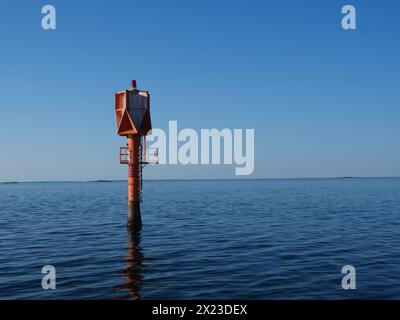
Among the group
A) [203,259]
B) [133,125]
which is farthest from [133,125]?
[203,259]

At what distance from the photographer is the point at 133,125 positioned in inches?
1093

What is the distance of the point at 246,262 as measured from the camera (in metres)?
19.4

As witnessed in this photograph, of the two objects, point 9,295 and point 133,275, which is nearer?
point 9,295

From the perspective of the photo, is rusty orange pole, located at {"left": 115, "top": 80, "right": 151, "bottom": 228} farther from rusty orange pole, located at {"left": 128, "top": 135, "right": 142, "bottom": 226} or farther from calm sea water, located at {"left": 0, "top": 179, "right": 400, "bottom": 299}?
calm sea water, located at {"left": 0, "top": 179, "right": 400, "bottom": 299}

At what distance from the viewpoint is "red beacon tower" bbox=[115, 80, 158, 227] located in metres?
27.9

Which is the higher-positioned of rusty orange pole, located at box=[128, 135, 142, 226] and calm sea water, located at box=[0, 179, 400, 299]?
rusty orange pole, located at box=[128, 135, 142, 226]

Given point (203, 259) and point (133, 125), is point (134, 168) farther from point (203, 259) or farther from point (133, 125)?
point (203, 259)

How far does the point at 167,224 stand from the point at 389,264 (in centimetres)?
2028

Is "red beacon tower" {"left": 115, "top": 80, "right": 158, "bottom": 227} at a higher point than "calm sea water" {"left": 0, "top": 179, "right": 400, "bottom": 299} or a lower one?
higher

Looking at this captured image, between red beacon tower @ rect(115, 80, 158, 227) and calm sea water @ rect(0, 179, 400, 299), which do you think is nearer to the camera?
calm sea water @ rect(0, 179, 400, 299)

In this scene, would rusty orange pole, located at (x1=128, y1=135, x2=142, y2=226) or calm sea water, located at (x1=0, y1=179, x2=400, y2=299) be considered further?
rusty orange pole, located at (x1=128, y1=135, x2=142, y2=226)
